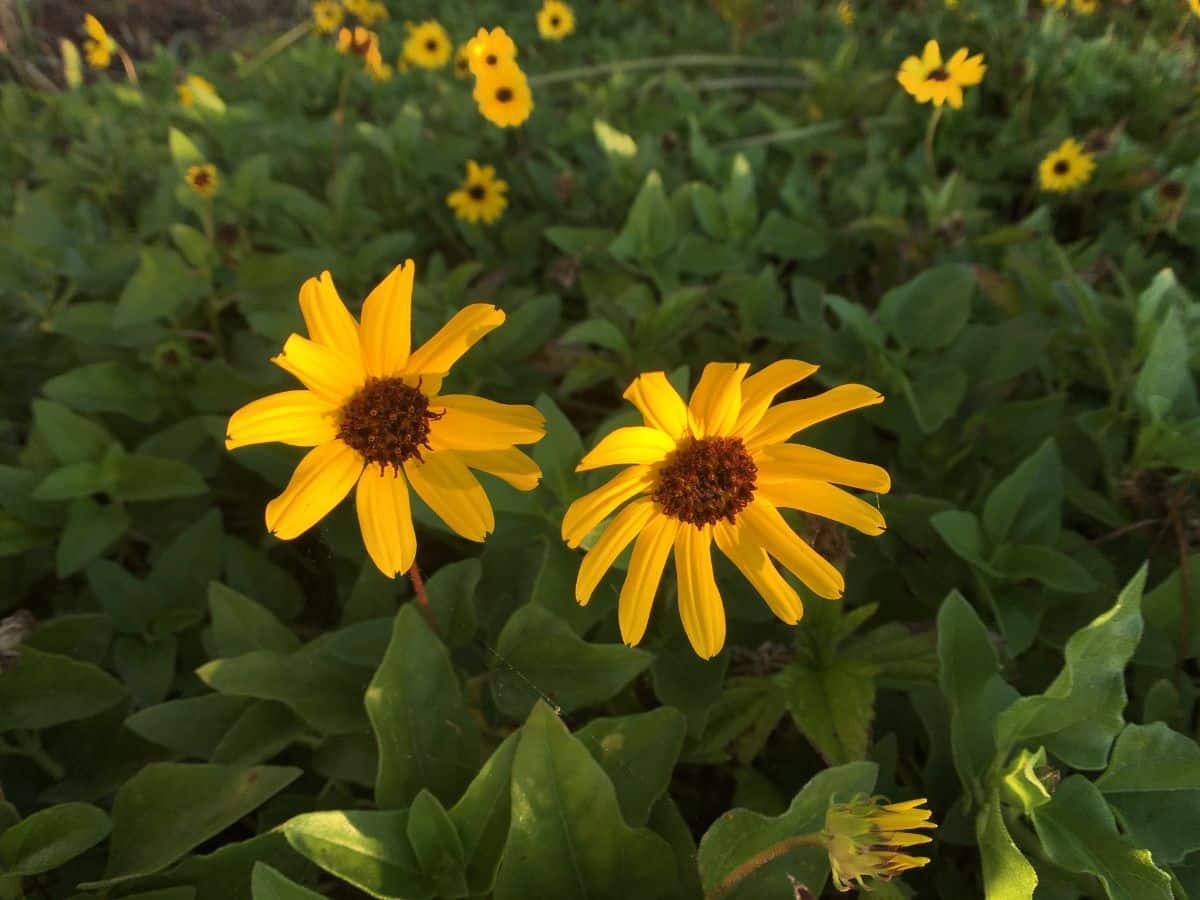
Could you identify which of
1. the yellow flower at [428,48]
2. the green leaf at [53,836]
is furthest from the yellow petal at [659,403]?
the yellow flower at [428,48]

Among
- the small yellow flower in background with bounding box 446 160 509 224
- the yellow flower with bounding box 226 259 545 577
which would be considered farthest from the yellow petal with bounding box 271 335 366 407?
the small yellow flower in background with bounding box 446 160 509 224

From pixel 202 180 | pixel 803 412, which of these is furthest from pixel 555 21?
pixel 803 412

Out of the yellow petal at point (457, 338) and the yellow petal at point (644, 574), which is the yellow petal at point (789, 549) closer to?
Result: the yellow petal at point (644, 574)

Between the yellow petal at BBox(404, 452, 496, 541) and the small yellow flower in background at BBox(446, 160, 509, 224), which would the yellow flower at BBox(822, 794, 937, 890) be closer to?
the yellow petal at BBox(404, 452, 496, 541)

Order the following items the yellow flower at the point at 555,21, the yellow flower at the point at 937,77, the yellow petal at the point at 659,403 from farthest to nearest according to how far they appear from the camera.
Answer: the yellow flower at the point at 555,21 → the yellow flower at the point at 937,77 → the yellow petal at the point at 659,403

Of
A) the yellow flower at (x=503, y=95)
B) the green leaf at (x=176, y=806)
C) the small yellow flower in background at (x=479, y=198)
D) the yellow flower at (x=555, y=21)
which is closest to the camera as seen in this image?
the green leaf at (x=176, y=806)

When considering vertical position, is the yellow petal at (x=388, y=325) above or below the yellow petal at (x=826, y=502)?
above

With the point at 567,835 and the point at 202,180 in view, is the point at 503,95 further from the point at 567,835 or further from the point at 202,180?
the point at 567,835
